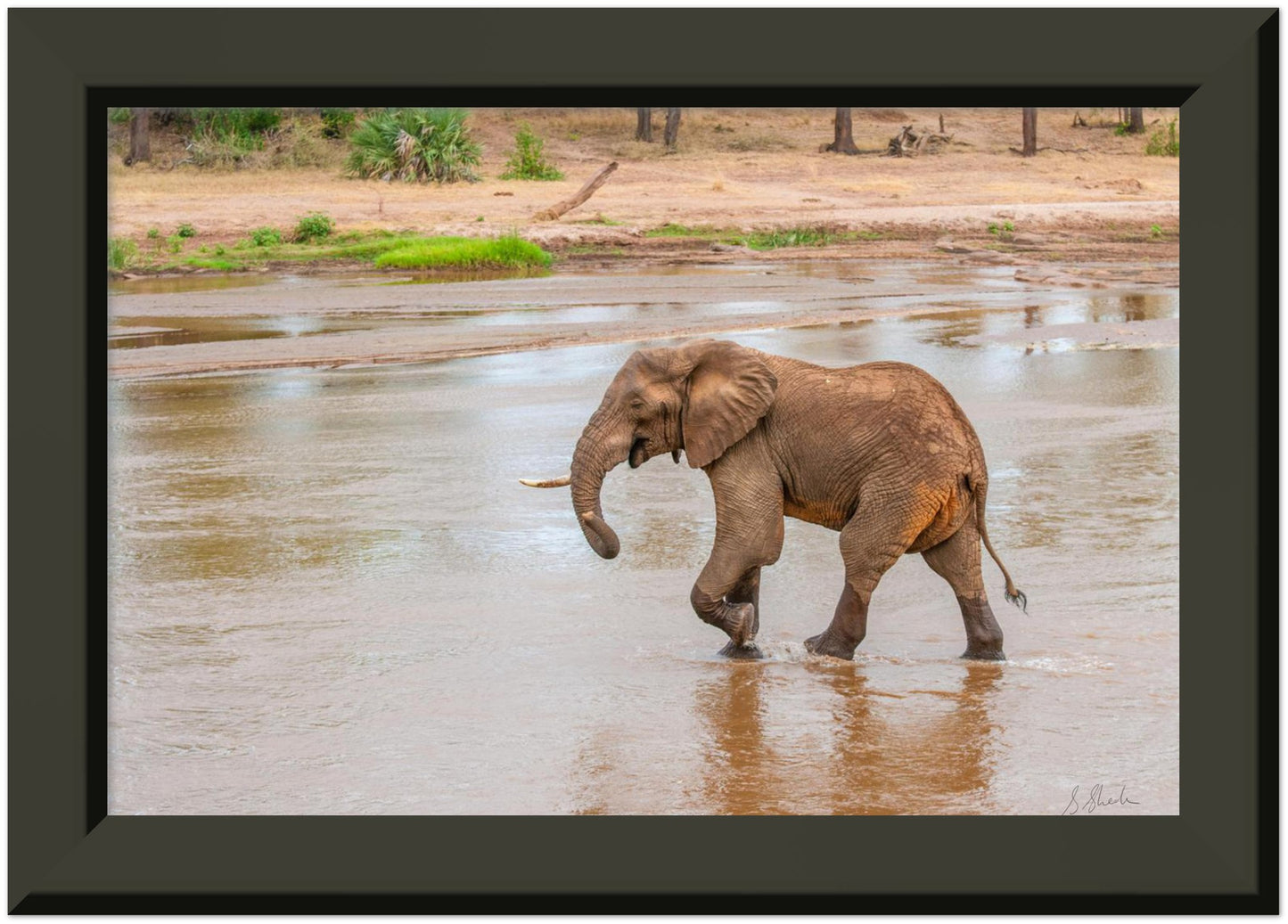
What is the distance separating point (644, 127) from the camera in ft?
121

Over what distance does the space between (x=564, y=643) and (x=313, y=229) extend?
21.1 m

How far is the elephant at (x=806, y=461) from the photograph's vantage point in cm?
701

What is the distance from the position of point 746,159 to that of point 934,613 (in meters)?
26.8

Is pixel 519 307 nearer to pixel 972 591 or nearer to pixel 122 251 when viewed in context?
pixel 122 251

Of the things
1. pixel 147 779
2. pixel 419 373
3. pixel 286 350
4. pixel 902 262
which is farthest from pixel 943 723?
pixel 902 262

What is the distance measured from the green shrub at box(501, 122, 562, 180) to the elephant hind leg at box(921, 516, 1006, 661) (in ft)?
81.6

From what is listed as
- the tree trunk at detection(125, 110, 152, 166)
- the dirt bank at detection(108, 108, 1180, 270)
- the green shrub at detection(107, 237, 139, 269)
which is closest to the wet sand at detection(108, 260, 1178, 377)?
the green shrub at detection(107, 237, 139, 269)

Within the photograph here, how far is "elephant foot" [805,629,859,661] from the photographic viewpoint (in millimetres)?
7223

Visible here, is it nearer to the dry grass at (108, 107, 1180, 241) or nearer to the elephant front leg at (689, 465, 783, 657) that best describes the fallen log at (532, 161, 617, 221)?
the dry grass at (108, 107, 1180, 241)

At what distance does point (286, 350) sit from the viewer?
17422mm

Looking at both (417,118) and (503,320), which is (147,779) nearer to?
(503,320)
